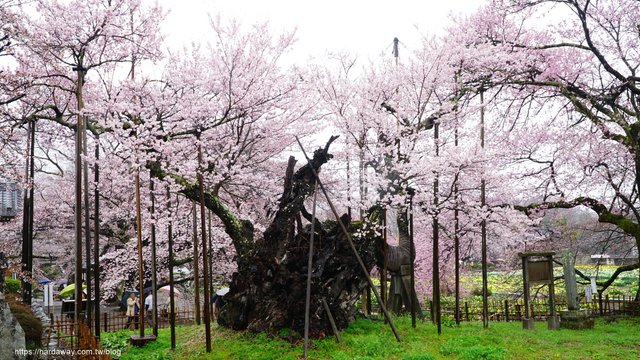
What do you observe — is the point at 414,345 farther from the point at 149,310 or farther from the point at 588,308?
the point at 149,310

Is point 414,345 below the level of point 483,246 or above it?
below

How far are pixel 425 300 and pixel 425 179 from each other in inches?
458

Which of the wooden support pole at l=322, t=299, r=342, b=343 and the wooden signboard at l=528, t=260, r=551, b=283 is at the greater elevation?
the wooden signboard at l=528, t=260, r=551, b=283

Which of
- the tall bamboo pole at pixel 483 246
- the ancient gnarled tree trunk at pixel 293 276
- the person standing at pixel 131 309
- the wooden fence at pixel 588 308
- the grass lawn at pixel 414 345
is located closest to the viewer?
the grass lawn at pixel 414 345

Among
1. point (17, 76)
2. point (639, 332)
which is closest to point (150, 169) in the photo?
point (17, 76)

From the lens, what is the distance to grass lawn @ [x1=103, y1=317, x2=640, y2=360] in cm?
1022

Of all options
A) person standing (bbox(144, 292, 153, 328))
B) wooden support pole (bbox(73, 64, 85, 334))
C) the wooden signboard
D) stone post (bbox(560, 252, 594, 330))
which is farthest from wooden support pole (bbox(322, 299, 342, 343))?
person standing (bbox(144, 292, 153, 328))

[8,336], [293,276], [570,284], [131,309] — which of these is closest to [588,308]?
[570,284]

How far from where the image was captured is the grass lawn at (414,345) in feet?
33.5

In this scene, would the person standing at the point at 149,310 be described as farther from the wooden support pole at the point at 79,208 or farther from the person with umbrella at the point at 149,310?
the wooden support pole at the point at 79,208

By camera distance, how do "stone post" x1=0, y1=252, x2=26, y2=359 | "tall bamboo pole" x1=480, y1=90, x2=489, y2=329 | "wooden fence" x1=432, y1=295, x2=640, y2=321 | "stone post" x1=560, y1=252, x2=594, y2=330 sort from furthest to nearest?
"wooden fence" x1=432, y1=295, x2=640, y2=321 < "stone post" x1=560, y1=252, x2=594, y2=330 < "tall bamboo pole" x1=480, y1=90, x2=489, y2=329 < "stone post" x1=0, y1=252, x2=26, y2=359

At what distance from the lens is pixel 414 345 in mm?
10805

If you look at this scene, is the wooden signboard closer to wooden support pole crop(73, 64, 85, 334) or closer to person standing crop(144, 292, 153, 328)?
wooden support pole crop(73, 64, 85, 334)

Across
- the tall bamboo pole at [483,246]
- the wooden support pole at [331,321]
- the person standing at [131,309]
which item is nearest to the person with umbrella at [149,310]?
the person standing at [131,309]
